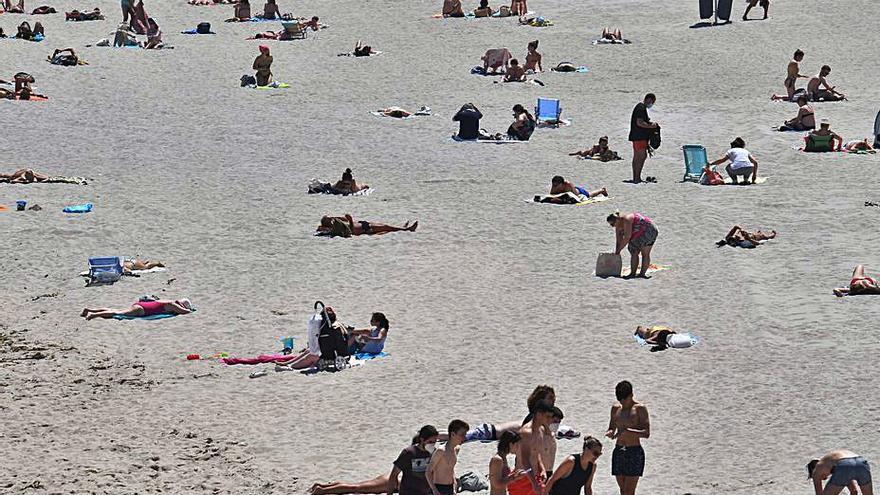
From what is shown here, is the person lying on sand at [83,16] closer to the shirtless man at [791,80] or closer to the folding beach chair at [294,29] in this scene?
the folding beach chair at [294,29]

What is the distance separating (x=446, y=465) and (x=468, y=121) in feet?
59.8

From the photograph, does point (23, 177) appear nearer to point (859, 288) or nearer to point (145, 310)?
point (145, 310)

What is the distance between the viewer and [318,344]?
1642cm

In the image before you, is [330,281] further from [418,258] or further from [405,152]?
[405,152]

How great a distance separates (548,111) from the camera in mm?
31422

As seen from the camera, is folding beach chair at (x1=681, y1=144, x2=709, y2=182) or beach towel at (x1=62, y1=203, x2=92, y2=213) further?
folding beach chair at (x1=681, y1=144, x2=709, y2=182)

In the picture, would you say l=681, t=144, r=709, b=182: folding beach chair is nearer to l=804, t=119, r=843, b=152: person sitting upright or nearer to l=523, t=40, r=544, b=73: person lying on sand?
l=804, t=119, r=843, b=152: person sitting upright

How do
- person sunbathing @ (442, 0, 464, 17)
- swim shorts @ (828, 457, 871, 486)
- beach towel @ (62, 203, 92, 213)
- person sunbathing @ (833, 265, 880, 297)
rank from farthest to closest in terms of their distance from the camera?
person sunbathing @ (442, 0, 464, 17)
beach towel @ (62, 203, 92, 213)
person sunbathing @ (833, 265, 880, 297)
swim shorts @ (828, 457, 871, 486)

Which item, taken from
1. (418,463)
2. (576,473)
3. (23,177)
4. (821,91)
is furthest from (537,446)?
(821,91)

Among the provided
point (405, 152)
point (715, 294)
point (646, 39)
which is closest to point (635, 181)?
point (405, 152)

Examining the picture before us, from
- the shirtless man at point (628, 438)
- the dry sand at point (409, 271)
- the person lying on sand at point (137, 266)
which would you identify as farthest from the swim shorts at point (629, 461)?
the person lying on sand at point (137, 266)

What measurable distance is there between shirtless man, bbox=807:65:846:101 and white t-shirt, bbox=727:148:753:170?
7.65 m

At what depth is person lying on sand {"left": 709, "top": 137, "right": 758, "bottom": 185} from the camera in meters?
25.8

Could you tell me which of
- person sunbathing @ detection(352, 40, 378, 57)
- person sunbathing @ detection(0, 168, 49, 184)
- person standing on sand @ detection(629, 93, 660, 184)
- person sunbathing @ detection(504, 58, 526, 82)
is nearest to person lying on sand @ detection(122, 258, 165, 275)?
person sunbathing @ detection(0, 168, 49, 184)
